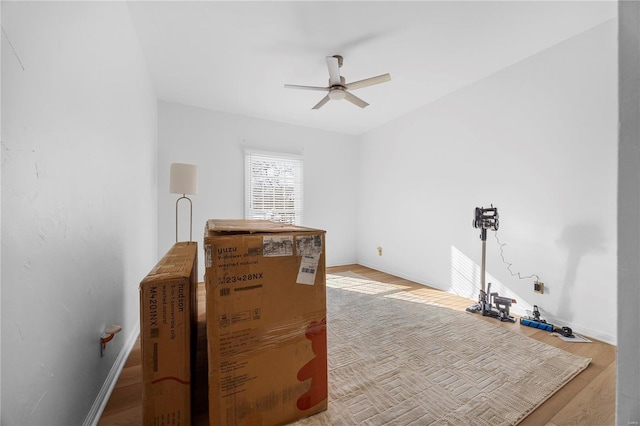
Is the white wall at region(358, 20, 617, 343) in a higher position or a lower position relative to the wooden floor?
higher

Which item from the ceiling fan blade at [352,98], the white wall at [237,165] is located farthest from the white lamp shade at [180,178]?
the ceiling fan blade at [352,98]

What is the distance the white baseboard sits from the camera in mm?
1240

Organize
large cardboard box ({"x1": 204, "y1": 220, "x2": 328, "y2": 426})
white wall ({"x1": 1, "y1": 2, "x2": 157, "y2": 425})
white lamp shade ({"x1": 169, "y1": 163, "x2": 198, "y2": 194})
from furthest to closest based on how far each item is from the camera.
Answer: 1. white lamp shade ({"x1": 169, "y1": 163, "x2": 198, "y2": 194})
2. large cardboard box ({"x1": 204, "y1": 220, "x2": 328, "y2": 426})
3. white wall ({"x1": 1, "y1": 2, "x2": 157, "y2": 425})

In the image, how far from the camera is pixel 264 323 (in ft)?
3.69

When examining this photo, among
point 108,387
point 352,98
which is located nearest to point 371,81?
point 352,98

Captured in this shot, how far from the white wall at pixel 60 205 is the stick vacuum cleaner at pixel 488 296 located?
325cm

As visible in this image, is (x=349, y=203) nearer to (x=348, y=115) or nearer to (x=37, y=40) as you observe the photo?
(x=348, y=115)

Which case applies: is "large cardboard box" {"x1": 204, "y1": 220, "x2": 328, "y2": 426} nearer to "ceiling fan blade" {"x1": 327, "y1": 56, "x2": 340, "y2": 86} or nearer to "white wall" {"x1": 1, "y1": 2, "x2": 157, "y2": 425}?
"white wall" {"x1": 1, "y1": 2, "x2": 157, "y2": 425}

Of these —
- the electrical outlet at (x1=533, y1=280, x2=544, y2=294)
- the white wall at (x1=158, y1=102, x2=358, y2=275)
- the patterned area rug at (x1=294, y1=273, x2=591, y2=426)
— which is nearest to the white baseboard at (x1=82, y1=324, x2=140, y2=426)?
the patterned area rug at (x1=294, y1=273, x2=591, y2=426)

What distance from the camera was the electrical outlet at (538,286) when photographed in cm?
254

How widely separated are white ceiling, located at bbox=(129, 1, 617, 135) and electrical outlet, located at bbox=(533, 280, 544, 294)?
236 centimetres

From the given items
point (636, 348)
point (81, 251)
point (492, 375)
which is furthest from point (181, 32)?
point (492, 375)

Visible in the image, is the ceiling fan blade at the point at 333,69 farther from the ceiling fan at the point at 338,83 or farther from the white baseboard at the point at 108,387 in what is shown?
the white baseboard at the point at 108,387

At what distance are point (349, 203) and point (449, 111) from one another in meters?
2.44
